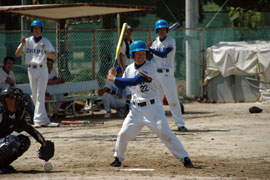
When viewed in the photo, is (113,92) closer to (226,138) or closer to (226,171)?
(226,138)

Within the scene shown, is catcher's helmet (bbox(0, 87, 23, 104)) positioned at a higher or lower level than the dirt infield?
higher

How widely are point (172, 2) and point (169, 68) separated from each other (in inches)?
672

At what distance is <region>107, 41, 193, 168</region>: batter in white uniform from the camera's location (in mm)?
6805

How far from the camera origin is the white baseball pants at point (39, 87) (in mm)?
11508

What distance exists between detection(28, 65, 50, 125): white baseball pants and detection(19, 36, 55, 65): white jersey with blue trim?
0.16 m

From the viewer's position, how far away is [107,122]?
12.6 meters

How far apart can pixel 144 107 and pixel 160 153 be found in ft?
5.52

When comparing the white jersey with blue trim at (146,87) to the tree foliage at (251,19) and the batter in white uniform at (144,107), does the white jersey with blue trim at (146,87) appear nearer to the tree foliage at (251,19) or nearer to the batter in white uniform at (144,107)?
the batter in white uniform at (144,107)

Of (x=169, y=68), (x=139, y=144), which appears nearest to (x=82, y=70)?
(x=169, y=68)

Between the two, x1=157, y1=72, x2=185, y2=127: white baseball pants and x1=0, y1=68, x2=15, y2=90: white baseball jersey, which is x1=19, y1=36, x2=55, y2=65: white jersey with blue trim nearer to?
x1=0, y1=68, x2=15, y2=90: white baseball jersey

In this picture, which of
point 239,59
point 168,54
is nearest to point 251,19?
point 239,59

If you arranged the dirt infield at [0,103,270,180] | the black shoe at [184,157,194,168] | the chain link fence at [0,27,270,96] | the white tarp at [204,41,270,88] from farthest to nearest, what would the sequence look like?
the white tarp at [204,41,270,88], the chain link fence at [0,27,270,96], the black shoe at [184,157,194,168], the dirt infield at [0,103,270,180]

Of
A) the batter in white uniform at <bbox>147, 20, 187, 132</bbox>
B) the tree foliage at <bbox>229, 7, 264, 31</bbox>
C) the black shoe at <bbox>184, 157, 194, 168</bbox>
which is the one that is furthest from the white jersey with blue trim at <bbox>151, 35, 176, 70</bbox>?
the tree foliage at <bbox>229, 7, 264, 31</bbox>

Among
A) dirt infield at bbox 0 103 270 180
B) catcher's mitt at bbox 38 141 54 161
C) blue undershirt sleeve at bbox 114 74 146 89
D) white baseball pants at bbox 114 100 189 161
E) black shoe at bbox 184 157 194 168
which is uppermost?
blue undershirt sleeve at bbox 114 74 146 89
